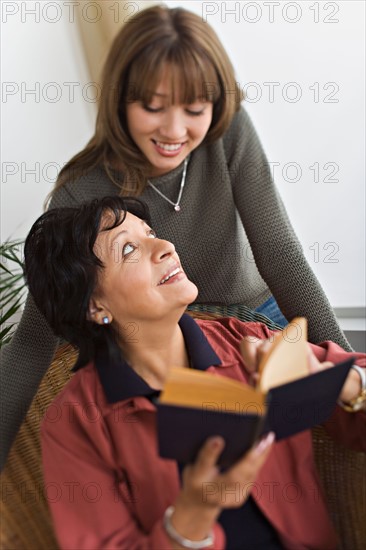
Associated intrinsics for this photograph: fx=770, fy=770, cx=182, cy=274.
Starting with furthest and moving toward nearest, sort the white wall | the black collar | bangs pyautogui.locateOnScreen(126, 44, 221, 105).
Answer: the white wall, bangs pyautogui.locateOnScreen(126, 44, 221, 105), the black collar

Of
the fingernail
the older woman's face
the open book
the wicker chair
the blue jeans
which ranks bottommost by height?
the wicker chair

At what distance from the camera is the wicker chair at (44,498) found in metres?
1.40

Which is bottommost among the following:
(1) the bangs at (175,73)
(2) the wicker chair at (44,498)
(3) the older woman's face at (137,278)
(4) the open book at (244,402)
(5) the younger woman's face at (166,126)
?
(2) the wicker chair at (44,498)

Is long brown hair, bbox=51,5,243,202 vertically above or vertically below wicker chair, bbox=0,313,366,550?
above

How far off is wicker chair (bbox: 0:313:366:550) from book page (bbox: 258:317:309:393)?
1.08 ft

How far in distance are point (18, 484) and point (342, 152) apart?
1.42 meters

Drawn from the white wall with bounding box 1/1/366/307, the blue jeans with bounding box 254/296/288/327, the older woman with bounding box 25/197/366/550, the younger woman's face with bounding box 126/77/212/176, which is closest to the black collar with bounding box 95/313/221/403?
the older woman with bounding box 25/197/366/550

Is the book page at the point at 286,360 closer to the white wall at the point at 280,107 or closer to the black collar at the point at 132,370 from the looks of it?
the black collar at the point at 132,370

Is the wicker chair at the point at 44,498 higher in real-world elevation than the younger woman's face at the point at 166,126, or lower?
lower

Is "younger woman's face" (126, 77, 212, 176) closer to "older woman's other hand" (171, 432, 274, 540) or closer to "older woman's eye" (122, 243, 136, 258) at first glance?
"older woman's eye" (122, 243, 136, 258)

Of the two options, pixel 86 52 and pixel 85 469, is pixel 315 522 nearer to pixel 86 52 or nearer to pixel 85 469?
pixel 85 469

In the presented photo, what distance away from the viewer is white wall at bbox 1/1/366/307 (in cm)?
227

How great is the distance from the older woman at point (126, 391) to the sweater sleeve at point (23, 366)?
0.85ft

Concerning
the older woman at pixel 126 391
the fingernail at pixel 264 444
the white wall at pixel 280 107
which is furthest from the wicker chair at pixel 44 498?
the white wall at pixel 280 107
